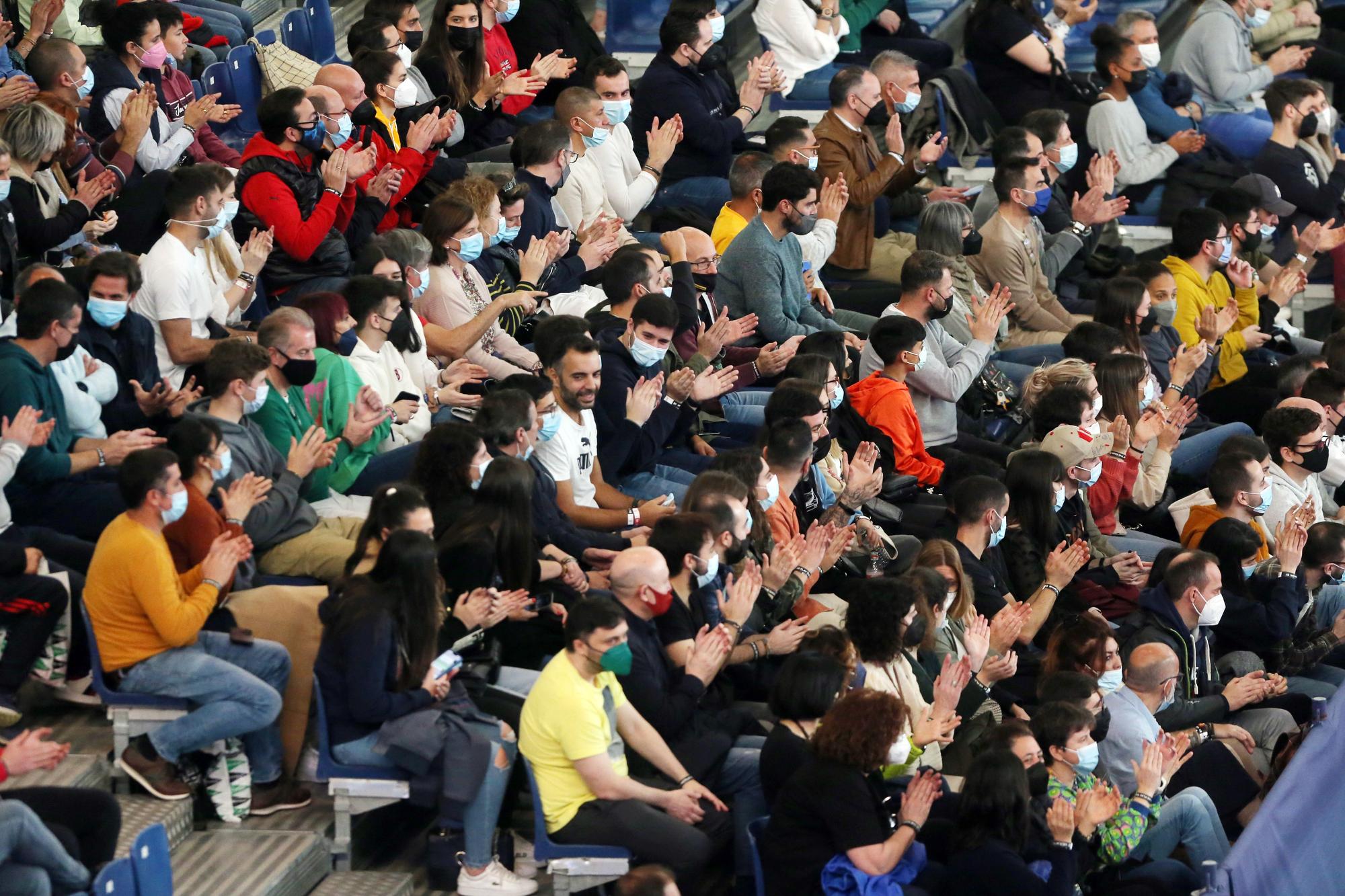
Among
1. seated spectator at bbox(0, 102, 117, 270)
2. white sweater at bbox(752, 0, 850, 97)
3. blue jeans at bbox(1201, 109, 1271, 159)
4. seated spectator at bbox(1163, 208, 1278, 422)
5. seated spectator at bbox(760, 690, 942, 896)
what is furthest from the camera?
blue jeans at bbox(1201, 109, 1271, 159)

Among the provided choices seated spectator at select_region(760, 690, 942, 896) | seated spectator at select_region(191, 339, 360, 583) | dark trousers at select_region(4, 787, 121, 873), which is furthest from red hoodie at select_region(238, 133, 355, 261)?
seated spectator at select_region(760, 690, 942, 896)

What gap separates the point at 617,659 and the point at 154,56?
14.0 feet

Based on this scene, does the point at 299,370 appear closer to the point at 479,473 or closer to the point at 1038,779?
the point at 479,473

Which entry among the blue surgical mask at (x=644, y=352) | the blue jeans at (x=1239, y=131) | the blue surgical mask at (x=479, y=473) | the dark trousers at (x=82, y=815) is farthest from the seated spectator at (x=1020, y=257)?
the dark trousers at (x=82, y=815)

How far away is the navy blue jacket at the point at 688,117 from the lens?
1062 centimetres

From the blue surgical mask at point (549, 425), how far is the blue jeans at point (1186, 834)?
96.0 inches

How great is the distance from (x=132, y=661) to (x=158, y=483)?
A: 54 cm

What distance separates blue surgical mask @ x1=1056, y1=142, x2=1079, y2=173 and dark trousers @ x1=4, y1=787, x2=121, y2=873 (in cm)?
692

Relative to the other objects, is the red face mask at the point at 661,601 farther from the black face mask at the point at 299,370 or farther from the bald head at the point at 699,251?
the bald head at the point at 699,251

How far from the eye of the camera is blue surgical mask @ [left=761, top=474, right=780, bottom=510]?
24.3ft

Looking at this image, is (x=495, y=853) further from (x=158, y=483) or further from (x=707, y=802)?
(x=158, y=483)

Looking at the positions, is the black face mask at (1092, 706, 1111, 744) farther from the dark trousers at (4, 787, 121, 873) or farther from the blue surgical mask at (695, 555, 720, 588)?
the dark trousers at (4, 787, 121, 873)

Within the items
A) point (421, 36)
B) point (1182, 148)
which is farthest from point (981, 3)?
point (421, 36)

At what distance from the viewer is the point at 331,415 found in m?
7.22
